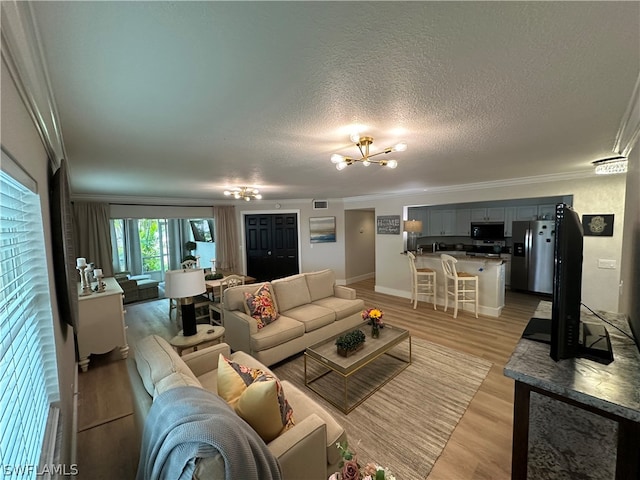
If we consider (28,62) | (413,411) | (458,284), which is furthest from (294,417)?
(458,284)

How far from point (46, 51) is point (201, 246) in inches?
299

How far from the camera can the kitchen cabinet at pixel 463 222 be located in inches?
268

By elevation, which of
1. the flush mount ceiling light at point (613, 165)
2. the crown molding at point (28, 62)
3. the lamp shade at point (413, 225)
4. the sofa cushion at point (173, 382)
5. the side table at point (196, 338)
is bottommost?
the side table at point (196, 338)

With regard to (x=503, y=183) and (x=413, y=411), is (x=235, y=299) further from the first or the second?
(x=503, y=183)

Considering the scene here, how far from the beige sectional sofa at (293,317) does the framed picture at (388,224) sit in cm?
226

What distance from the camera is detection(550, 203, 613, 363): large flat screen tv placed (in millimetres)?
1225

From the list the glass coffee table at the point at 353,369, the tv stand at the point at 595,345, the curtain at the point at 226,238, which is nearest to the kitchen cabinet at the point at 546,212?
the glass coffee table at the point at 353,369

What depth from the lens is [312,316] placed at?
3408mm

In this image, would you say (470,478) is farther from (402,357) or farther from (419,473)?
(402,357)

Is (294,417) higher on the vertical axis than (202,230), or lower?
lower

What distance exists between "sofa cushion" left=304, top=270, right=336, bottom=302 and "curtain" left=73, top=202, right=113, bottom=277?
4135 millimetres

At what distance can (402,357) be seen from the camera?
10.5 feet

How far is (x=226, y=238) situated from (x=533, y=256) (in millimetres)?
6913

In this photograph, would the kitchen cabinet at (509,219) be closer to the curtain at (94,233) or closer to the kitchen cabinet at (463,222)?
the kitchen cabinet at (463,222)
